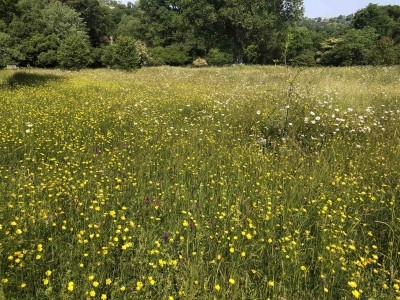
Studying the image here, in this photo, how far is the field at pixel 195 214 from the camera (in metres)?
2.43

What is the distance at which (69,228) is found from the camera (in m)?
3.00

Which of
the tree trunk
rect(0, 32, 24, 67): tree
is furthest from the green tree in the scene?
rect(0, 32, 24, 67): tree

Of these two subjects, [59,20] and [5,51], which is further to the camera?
[59,20]

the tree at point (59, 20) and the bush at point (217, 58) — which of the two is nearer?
the tree at point (59, 20)

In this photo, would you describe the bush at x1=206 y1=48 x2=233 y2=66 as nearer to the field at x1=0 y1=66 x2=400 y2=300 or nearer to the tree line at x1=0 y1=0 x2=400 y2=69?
the tree line at x1=0 y1=0 x2=400 y2=69

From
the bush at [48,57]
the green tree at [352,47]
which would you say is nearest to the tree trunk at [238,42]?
the bush at [48,57]

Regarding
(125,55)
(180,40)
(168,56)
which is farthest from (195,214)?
(180,40)

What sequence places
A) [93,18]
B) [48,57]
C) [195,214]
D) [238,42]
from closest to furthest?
[195,214], [48,57], [238,42], [93,18]

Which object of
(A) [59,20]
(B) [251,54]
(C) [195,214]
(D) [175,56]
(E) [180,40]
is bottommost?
(C) [195,214]

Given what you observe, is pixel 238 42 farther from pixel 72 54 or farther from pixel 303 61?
pixel 72 54

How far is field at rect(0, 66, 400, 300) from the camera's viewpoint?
2.43 metres

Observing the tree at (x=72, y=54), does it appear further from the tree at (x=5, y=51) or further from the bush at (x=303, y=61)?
the bush at (x=303, y=61)

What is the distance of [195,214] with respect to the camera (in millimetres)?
3279

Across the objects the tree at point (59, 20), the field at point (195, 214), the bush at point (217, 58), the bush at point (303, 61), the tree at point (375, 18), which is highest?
the tree at point (375, 18)
